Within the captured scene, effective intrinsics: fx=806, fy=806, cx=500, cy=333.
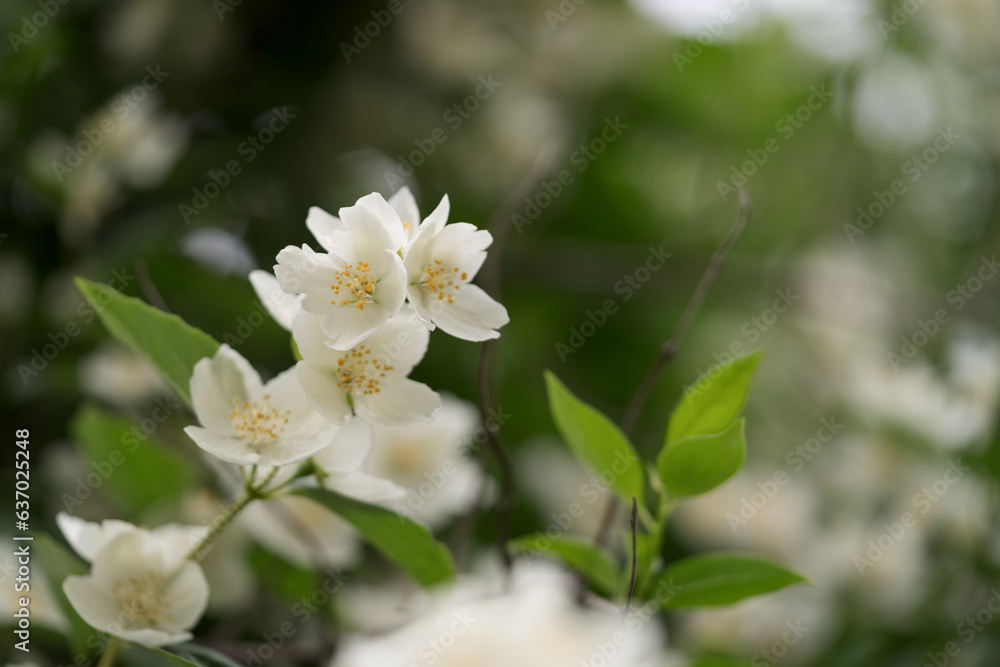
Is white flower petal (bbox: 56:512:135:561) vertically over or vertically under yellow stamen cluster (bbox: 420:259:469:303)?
under

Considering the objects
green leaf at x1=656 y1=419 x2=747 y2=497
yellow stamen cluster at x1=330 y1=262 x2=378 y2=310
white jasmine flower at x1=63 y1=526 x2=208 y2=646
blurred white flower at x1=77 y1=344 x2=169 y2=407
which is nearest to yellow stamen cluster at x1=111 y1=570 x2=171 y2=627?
white jasmine flower at x1=63 y1=526 x2=208 y2=646

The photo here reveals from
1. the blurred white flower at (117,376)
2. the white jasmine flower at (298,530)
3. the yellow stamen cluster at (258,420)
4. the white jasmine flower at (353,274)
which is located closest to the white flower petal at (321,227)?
the white jasmine flower at (353,274)

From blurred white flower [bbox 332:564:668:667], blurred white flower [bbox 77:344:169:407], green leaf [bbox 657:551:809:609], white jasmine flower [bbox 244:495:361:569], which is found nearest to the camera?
blurred white flower [bbox 332:564:668:667]

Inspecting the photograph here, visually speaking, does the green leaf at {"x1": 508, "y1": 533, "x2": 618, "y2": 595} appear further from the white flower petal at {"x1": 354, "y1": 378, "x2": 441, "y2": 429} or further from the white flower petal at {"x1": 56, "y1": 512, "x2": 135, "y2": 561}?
the white flower petal at {"x1": 56, "y1": 512, "x2": 135, "y2": 561}

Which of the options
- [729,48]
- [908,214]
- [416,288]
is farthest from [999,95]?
[416,288]

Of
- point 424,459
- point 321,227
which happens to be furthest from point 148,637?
point 424,459

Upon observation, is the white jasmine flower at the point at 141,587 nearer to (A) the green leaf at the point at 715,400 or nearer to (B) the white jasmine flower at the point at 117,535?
(B) the white jasmine flower at the point at 117,535
